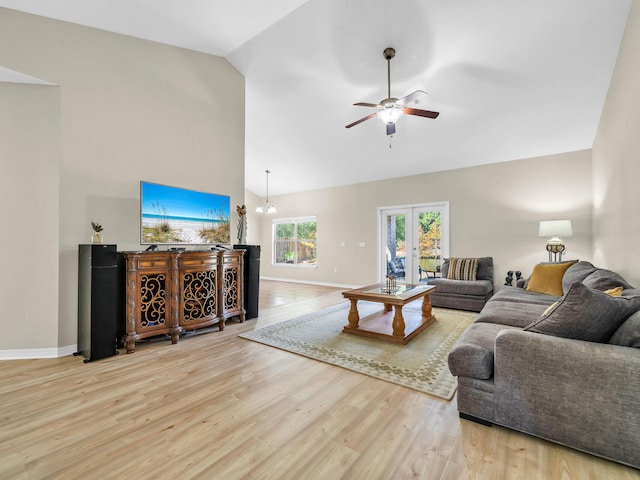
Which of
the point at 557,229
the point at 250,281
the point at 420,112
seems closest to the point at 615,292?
the point at 420,112

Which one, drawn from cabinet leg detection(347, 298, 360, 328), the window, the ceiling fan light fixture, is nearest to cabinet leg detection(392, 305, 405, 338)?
cabinet leg detection(347, 298, 360, 328)

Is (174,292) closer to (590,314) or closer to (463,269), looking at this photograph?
(590,314)

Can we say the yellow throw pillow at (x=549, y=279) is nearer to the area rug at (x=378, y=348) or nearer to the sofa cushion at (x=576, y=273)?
the sofa cushion at (x=576, y=273)

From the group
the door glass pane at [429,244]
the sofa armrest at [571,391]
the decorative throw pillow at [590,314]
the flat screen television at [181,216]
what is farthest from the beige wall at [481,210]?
the sofa armrest at [571,391]

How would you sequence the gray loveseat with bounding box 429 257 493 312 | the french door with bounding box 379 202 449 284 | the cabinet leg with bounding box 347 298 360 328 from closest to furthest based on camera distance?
1. the cabinet leg with bounding box 347 298 360 328
2. the gray loveseat with bounding box 429 257 493 312
3. the french door with bounding box 379 202 449 284

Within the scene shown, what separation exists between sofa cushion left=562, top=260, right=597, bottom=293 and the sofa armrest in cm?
210

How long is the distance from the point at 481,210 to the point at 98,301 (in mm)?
6062

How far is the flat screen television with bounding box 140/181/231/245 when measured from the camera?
3.26 m

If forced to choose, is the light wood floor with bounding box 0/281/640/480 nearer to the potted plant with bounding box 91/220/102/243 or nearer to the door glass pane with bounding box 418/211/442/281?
the potted plant with bounding box 91/220/102/243

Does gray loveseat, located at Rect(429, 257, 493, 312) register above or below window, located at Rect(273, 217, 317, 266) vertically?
below

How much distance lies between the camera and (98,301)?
8.80 ft

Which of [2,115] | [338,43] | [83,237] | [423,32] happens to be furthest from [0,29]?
[423,32]

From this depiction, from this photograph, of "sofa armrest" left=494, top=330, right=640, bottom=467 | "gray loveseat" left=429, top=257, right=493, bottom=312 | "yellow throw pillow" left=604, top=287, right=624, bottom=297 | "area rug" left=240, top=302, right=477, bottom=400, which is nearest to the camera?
"sofa armrest" left=494, top=330, right=640, bottom=467

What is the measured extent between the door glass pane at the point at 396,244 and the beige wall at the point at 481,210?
0.99ft
